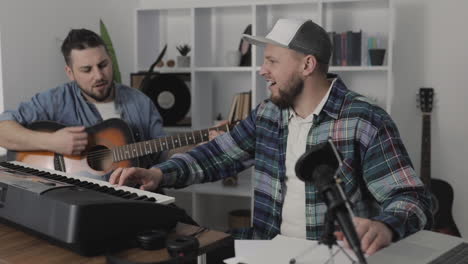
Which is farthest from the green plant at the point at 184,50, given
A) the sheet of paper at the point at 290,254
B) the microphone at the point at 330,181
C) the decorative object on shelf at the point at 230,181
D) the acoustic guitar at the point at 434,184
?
the microphone at the point at 330,181

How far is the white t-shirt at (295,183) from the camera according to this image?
1733 millimetres

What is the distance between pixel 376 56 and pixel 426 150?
62 centimetres

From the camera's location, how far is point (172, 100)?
331 cm

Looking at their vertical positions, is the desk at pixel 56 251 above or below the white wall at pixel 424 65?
below

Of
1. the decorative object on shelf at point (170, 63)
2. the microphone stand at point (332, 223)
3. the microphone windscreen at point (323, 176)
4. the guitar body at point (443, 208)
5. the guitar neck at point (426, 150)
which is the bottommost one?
the guitar body at point (443, 208)

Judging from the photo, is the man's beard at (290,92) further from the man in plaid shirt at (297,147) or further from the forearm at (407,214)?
the forearm at (407,214)

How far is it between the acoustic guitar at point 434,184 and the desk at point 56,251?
212 centimetres

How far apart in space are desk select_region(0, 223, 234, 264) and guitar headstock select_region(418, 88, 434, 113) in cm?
224

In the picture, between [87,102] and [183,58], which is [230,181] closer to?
[183,58]

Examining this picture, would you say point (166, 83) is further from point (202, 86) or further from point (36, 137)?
point (36, 137)

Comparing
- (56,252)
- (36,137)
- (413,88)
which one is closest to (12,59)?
(36,137)

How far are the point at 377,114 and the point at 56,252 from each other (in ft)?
3.41

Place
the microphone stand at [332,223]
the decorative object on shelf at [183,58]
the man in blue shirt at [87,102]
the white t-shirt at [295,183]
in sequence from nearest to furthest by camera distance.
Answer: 1. the microphone stand at [332,223]
2. the white t-shirt at [295,183]
3. the man in blue shirt at [87,102]
4. the decorative object on shelf at [183,58]

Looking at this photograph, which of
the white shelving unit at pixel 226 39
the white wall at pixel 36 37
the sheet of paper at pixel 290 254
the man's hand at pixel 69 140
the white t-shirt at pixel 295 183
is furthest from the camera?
the white shelving unit at pixel 226 39
